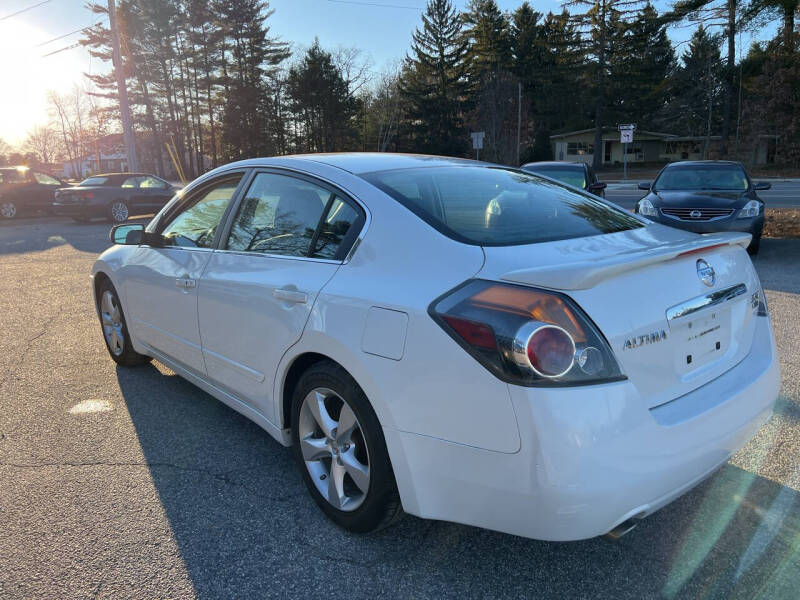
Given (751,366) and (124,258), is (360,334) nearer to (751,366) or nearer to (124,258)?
(751,366)

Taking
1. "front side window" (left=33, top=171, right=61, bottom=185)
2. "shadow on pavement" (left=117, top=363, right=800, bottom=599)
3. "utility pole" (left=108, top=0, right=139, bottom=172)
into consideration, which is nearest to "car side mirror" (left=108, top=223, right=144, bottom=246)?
"shadow on pavement" (left=117, top=363, right=800, bottom=599)

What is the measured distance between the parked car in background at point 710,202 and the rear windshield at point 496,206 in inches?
244

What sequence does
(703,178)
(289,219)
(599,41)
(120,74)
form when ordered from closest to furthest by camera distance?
(289,219), (703,178), (120,74), (599,41)

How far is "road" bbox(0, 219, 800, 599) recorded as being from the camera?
225cm

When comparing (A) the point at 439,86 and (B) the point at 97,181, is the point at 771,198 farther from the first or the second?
(A) the point at 439,86

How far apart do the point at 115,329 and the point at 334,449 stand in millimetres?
2882

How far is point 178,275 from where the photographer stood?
3.49 metres

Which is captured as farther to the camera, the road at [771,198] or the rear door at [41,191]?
the rear door at [41,191]

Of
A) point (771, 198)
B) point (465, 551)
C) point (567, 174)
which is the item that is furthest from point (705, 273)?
point (771, 198)

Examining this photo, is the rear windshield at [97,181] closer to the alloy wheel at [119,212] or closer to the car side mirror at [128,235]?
the alloy wheel at [119,212]

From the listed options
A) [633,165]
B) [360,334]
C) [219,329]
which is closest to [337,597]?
[360,334]

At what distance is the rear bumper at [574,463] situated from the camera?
1780 mm

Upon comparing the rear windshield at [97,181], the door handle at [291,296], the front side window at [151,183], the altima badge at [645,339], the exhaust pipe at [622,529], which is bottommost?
the exhaust pipe at [622,529]

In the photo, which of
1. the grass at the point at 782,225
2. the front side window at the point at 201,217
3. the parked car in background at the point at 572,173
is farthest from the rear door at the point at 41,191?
the grass at the point at 782,225
